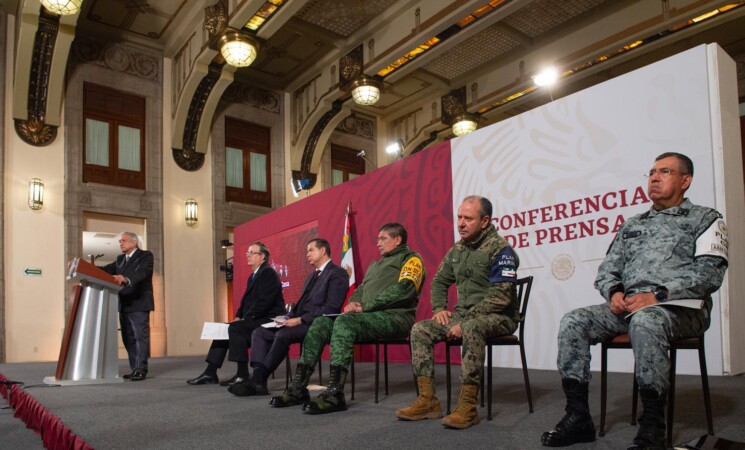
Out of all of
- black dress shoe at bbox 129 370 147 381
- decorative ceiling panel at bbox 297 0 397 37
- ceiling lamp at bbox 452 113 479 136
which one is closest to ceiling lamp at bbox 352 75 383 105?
decorative ceiling panel at bbox 297 0 397 37

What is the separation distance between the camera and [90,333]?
179 inches

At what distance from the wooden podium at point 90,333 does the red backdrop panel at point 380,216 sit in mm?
2745

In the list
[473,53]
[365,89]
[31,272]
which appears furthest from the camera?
[473,53]

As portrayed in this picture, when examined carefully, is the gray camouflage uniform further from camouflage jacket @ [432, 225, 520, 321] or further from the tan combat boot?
the tan combat boot

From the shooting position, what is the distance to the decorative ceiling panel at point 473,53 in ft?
32.6

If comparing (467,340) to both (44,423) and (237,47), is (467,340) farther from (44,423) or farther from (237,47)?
(237,47)

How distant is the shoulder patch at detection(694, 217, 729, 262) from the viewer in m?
2.02

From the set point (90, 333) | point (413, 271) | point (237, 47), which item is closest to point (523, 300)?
point (413, 271)

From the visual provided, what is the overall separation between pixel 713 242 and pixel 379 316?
1648mm

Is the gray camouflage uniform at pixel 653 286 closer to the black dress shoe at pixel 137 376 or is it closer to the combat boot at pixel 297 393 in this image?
the combat boot at pixel 297 393

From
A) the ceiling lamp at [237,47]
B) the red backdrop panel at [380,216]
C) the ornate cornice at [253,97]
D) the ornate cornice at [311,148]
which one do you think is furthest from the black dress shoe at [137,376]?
the ornate cornice at [253,97]

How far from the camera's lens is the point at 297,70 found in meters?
11.3

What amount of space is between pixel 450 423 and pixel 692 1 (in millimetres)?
7625

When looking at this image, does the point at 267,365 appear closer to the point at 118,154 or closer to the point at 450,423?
the point at 450,423
